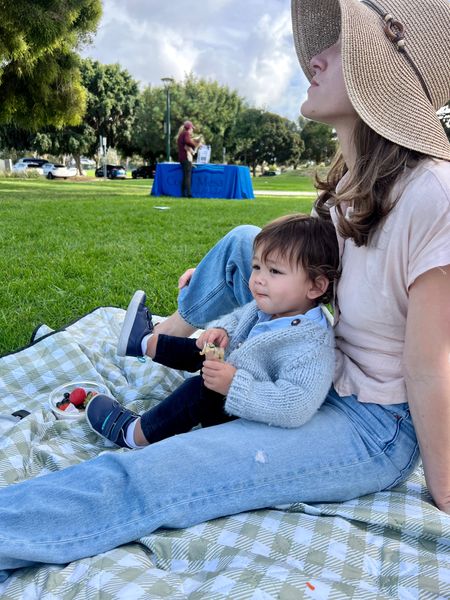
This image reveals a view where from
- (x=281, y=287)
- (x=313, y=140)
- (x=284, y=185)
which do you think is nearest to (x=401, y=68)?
(x=281, y=287)

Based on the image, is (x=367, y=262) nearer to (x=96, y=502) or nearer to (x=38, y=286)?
(x=96, y=502)

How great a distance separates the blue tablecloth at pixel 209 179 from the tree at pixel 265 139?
31.2 metres

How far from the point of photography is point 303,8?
1.86m

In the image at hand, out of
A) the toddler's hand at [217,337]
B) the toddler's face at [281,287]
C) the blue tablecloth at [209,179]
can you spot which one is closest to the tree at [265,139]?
the blue tablecloth at [209,179]

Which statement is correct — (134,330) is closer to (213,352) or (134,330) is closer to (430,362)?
(213,352)

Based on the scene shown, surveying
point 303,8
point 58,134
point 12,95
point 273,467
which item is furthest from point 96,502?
point 58,134

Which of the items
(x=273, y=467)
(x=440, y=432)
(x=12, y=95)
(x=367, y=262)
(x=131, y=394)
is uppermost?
(x=12, y=95)

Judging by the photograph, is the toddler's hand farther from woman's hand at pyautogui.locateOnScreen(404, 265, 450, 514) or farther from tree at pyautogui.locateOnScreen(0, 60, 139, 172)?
tree at pyautogui.locateOnScreen(0, 60, 139, 172)

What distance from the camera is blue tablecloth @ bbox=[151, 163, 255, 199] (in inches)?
523

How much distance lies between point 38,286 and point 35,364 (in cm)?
147

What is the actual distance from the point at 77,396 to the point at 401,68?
5.28 feet

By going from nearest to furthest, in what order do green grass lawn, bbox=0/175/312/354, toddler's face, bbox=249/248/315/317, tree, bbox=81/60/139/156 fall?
toddler's face, bbox=249/248/315/317
green grass lawn, bbox=0/175/312/354
tree, bbox=81/60/139/156

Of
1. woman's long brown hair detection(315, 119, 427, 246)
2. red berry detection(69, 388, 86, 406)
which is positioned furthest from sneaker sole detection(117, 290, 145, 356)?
woman's long brown hair detection(315, 119, 427, 246)

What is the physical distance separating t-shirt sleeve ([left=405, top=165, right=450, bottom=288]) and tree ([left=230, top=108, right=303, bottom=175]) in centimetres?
4359
